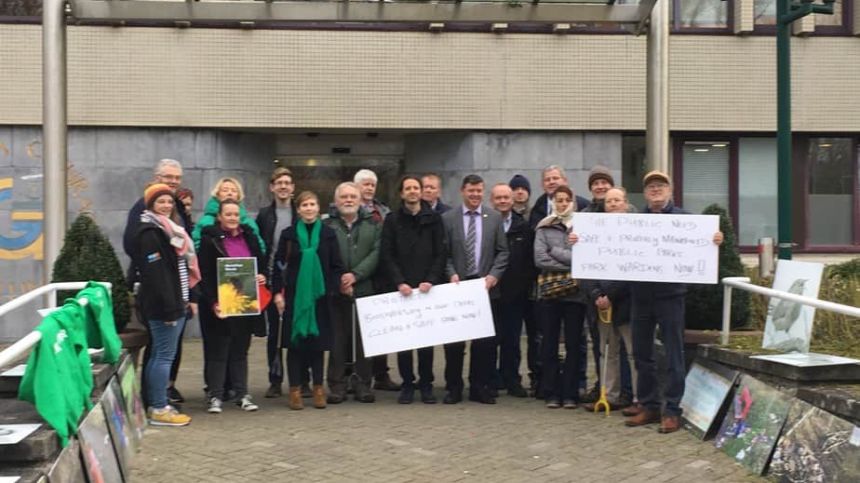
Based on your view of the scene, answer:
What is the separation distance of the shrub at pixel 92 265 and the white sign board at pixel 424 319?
191 cm

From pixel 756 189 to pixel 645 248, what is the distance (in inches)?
273

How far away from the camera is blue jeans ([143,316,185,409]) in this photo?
705 centimetres

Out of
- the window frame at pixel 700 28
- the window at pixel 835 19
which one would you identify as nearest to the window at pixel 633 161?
the window frame at pixel 700 28

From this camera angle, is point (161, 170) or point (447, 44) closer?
point (161, 170)

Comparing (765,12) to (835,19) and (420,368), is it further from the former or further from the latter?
(420,368)

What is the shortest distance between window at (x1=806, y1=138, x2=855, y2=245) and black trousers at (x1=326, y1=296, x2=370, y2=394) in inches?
306

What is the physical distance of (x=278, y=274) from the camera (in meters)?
7.83

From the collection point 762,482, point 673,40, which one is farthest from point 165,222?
point 673,40

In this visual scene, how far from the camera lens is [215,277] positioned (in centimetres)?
744

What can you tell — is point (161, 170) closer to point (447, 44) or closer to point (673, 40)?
point (447, 44)

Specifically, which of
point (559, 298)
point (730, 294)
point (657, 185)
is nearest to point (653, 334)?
point (730, 294)

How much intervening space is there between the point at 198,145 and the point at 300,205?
511 centimetres

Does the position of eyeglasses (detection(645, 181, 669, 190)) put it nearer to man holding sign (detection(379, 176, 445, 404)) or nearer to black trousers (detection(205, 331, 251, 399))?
man holding sign (detection(379, 176, 445, 404))

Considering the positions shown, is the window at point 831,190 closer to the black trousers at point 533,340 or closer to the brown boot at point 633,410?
the black trousers at point 533,340
